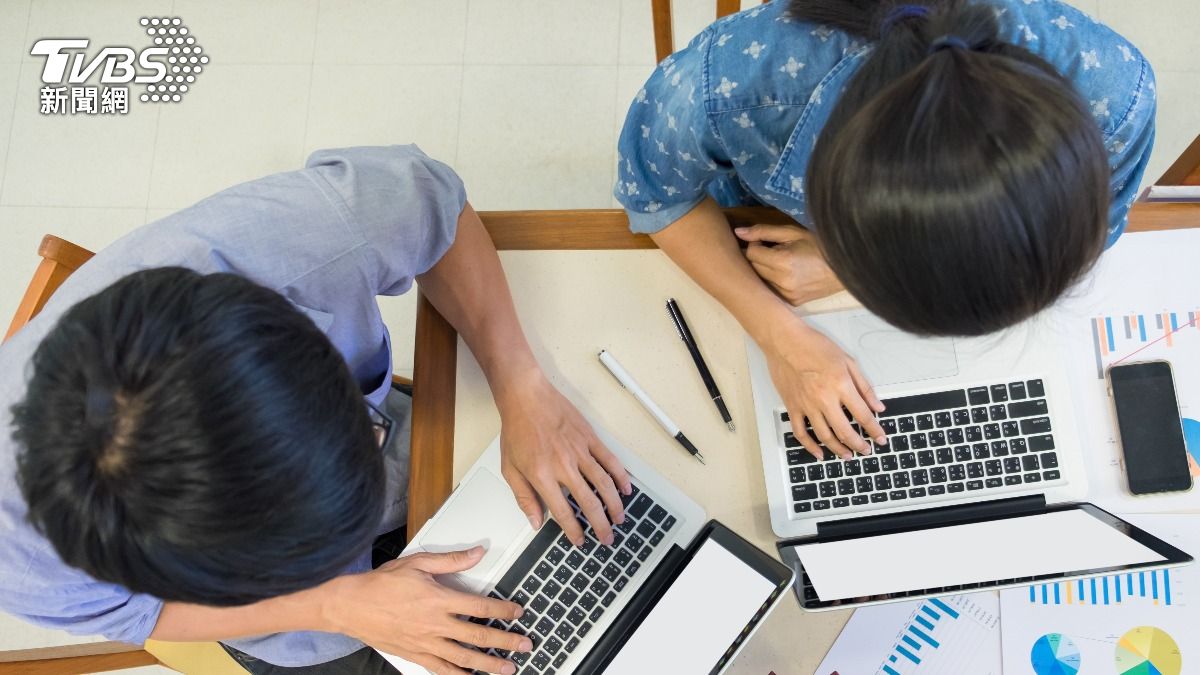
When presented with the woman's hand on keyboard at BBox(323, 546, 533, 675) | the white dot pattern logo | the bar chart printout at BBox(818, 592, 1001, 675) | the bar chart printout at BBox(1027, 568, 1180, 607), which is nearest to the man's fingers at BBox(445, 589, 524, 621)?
the woman's hand on keyboard at BBox(323, 546, 533, 675)

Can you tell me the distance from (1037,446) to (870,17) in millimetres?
453

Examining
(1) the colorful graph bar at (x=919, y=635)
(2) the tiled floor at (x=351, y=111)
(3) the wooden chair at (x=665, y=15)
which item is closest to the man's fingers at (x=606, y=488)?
(1) the colorful graph bar at (x=919, y=635)

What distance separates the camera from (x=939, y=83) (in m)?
0.56

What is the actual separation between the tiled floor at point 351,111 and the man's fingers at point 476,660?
108cm

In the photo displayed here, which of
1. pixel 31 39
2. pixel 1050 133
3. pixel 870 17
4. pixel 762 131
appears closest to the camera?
pixel 1050 133

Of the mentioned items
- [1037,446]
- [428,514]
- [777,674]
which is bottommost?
[777,674]

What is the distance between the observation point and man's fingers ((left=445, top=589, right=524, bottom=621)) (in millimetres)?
813

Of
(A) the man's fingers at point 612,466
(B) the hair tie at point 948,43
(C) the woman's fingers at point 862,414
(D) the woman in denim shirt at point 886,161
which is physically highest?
(B) the hair tie at point 948,43

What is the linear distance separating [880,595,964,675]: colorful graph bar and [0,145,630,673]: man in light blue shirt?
0.33 metres

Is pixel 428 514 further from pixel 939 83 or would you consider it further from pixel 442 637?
pixel 939 83

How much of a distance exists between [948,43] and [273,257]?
575 mm

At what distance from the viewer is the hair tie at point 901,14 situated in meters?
0.64

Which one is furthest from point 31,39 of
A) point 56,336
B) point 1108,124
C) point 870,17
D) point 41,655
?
point 1108,124

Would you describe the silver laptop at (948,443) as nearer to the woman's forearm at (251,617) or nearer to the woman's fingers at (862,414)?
the woman's fingers at (862,414)
